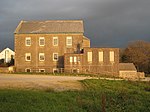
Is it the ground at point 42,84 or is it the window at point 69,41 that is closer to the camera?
the ground at point 42,84

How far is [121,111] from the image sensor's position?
9.34 m

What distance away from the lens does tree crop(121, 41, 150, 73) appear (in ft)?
231

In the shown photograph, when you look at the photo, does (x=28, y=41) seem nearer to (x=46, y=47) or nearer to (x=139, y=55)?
(x=46, y=47)

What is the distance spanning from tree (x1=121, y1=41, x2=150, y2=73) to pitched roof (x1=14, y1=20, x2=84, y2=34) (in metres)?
22.2

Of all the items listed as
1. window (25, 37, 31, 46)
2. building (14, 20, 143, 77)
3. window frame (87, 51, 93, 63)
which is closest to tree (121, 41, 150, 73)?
building (14, 20, 143, 77)

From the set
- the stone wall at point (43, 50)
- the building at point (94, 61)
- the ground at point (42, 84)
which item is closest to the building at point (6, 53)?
the stone wall at point (43, 50)

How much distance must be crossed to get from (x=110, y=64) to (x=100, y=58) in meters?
2.25

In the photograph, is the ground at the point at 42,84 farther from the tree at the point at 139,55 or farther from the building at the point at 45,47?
the tree at the point at 139,55

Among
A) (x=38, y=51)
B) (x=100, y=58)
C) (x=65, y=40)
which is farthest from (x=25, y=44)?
(x=100, y=58)

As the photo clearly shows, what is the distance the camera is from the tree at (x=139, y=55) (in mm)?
70419

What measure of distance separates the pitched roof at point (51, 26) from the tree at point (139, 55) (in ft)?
72.9

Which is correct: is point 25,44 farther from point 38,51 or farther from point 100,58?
point 100,58

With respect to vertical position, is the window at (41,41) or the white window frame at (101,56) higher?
the window at (41,41)

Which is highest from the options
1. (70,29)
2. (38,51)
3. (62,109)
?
(70,29)
